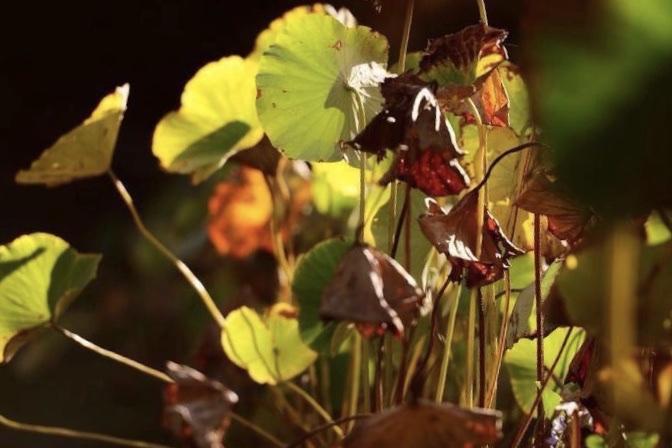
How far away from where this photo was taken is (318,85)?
64 cm

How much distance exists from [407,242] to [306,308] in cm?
19

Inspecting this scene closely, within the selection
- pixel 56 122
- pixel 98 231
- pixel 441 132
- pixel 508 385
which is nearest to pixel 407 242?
pixel 441 132

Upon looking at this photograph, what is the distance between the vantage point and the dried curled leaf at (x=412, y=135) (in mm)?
474

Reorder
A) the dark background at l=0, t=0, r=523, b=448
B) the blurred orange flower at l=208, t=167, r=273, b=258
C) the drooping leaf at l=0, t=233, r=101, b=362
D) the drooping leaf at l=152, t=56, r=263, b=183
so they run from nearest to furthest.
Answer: the drooping leaf at l=0, t=233, r=101, b=362 < the drooping leaf at l=152, t=56, r=263, b=183 < the blurred orange flower at l=208, t=167, r=273, b=258 < the dark background at l=0, t=0, r=523, b=448

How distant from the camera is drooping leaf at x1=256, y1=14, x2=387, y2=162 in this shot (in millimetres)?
610

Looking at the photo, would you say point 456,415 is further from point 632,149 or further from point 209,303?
point 209,303

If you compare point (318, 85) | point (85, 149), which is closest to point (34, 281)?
point (85, 149)

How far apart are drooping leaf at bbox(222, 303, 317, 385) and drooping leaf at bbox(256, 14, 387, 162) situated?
0.44ft

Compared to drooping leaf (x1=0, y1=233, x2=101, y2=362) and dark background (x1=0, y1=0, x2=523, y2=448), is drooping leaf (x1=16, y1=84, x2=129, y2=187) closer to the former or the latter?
drooping leaf (x1=0, y1=233, x2=101, y2=362)

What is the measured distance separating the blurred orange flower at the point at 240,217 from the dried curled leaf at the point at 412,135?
0.66 meters

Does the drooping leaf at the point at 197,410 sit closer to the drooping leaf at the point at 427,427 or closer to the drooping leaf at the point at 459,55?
the drooping leaf at the point at 427,427

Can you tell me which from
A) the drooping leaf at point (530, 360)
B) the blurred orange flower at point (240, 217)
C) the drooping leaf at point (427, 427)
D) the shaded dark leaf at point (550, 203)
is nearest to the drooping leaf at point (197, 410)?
the drooping leaf at point (427, 427)

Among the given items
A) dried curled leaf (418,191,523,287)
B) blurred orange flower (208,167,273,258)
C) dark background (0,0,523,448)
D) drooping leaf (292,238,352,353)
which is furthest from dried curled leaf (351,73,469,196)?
dark background (0,0,523,448)

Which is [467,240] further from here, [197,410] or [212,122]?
[212,122]
